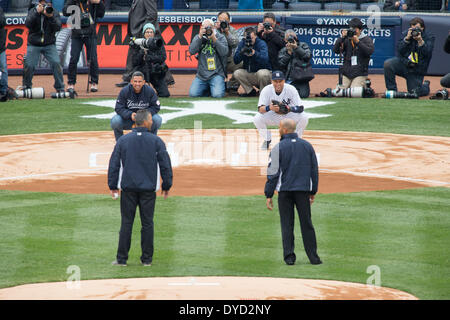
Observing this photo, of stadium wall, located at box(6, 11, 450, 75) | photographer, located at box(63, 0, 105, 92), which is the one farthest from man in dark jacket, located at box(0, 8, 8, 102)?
stadium wall, located at box(6, 11, 450, 75)

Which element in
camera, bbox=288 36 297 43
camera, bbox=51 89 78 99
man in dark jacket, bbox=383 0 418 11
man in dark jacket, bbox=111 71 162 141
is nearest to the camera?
man in dark jacket, bbox=111 71 162 141

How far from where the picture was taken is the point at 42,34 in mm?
21984

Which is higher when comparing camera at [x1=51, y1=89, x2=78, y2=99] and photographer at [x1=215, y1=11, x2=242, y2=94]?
photographer at [x1=215, y1=11, x2=242, y2=94]

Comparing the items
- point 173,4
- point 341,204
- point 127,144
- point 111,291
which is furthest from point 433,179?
point 173,4

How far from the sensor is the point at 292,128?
31.1 ft

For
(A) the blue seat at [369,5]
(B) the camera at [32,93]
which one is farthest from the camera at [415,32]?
(B) the camera at [32,93]

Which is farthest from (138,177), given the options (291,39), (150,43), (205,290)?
(291,39)

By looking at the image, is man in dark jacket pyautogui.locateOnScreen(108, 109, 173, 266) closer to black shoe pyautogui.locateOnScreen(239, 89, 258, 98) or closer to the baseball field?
the baseball field

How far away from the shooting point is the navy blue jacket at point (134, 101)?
14742mm

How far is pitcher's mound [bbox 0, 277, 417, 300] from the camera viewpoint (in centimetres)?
778

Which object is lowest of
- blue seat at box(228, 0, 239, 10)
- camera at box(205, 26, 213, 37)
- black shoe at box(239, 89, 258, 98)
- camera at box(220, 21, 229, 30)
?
black shoe at box(239, 89, 258, 98)

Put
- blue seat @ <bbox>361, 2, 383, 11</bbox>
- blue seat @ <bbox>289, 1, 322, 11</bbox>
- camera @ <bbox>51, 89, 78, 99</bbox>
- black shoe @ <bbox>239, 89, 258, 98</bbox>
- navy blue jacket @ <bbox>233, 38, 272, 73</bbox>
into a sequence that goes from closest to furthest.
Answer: navy blue jacket @ <bbox>233, 38, 272, 73</bbox>, camera @ <bbox>51, 89, 78, 99</bbox>, black shoe @ <bbox>239, 89, 258, 98</bbox>, blue seat @ <bbox>361, 2, 383, 11</bbox>, blue seat @ <bbox>289, 1, 322, 11</bbox>

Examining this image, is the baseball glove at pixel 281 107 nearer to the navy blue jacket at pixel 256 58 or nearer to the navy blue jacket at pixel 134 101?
the navy blue jacket at pixel 134 101

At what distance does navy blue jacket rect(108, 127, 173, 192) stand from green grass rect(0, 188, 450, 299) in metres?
0.85
